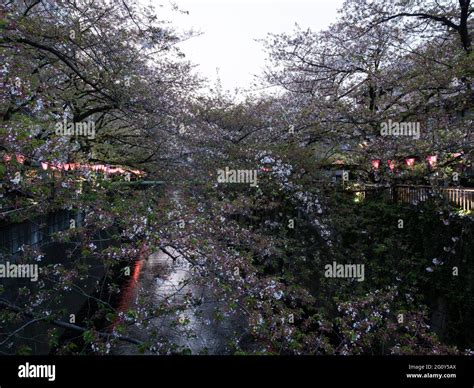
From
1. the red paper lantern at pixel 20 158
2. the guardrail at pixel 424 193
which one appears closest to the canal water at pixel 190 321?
the red paper lantern at pixel 20 158

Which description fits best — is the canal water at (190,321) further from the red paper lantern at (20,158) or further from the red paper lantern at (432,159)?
the red paper lantern at (432,159)

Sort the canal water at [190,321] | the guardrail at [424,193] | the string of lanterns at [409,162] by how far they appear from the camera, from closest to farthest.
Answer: the canal water at [190,321] → the guardrail at [424,193] → the string of lanterns at [409,162]

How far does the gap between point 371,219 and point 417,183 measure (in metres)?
1.37

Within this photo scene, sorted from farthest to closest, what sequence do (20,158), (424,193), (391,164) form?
(391,164), (424,193), (20,158)

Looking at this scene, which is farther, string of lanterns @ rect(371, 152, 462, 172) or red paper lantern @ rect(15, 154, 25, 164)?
string of lanterns @ rect(371, 152, 462, 172)

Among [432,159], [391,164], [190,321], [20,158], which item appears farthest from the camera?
[391,164]

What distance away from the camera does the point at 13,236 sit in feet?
24.1

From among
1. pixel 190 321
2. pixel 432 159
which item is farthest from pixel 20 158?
pixel 432 159

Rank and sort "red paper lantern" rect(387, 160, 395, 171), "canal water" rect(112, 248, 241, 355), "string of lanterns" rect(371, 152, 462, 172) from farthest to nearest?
"red paper lantern" rect(387, 160, 395, 171) < "string of lanterns" rect(371, 152, 462, 172) < "canal water" rect(112, 248, 241, 355)

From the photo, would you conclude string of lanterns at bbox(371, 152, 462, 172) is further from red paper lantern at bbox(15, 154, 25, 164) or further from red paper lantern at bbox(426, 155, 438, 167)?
red paper lantern at bbox(15, 154, 25, 164)

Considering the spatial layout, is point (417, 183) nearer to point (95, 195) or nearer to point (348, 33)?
point (348, 33)

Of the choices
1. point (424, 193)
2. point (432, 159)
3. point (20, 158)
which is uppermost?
point (432, 159)

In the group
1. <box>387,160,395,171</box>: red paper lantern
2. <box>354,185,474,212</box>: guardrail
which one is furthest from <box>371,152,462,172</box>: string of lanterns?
<box>354,185,474,212</box>: guardrail

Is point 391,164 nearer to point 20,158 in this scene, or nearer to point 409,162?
point 409,162
